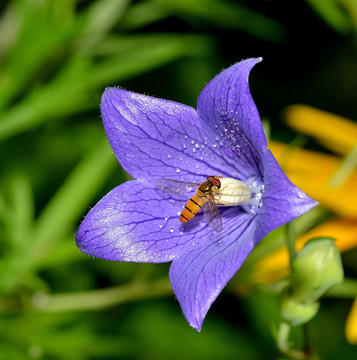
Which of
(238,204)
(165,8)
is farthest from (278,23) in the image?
(238,204)

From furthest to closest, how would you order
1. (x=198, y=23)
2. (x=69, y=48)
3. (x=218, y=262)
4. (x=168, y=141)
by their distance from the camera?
(x=198, y=23) → (x=69, y=48) → (x=168, y=141) → (x=218, y=262)

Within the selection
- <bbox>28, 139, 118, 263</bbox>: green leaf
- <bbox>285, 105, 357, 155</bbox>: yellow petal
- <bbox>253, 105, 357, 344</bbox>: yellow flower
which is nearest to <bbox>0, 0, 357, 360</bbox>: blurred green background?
<bbox>28, 139, 118, 263</bbox>: green leaf

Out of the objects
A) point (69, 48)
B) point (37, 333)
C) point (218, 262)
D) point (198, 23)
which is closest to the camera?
point (218, 262)

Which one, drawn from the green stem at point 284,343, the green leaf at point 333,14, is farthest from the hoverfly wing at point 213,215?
the green leaf at point 333,14

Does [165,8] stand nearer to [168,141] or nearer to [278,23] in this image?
[278,23]

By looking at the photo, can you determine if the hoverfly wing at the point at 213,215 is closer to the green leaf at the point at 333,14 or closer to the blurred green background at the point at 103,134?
the blurred green background at the point at 103,134

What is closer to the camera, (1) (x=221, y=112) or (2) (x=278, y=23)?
(1) (x=221, y=112)

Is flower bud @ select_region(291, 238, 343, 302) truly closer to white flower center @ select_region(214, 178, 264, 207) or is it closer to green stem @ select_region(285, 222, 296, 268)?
green stem @ select_region(285, 222, 296, 268)
